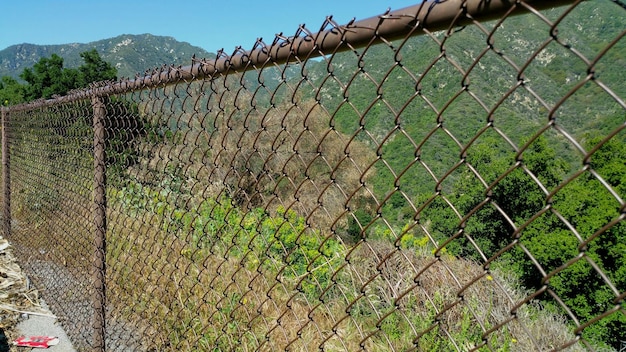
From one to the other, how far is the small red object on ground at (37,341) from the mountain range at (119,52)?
80.8 metres

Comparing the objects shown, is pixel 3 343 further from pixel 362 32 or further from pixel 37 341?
pixel 362 32

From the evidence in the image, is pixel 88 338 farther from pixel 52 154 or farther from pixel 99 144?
pixel 52 154

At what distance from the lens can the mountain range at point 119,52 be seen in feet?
336

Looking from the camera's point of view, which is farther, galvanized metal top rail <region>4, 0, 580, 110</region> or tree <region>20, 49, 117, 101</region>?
tree <region>20, 49, 117, 101</region>

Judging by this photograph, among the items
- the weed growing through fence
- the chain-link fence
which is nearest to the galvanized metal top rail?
the chain-link fence

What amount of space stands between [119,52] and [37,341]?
120 metres

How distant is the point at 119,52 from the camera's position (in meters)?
111

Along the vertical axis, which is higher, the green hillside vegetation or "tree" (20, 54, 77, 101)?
the green hillside vegetation

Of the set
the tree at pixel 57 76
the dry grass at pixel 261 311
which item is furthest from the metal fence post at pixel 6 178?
the tree at pixel 57 76

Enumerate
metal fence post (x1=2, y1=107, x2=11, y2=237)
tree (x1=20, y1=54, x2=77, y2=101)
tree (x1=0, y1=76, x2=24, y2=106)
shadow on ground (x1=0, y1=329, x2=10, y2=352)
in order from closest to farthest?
1. shadow on ground (x1=0, y1=329, x2=10, y2=352)
2. metal fence post (x1=2, y1=107, x2=11, y2=237)
3. tree (x1=0, y1=76, x2=24, y2=106)
4. tree (x1=20, y1=54, x2=77, y2=101)

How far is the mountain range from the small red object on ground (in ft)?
265

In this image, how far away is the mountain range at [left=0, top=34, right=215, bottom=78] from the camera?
4031 inches

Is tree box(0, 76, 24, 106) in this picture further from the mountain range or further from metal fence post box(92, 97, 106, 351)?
the mountain range

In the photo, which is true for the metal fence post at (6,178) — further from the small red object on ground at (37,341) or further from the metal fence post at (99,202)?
the metal fence post at (99,202)
